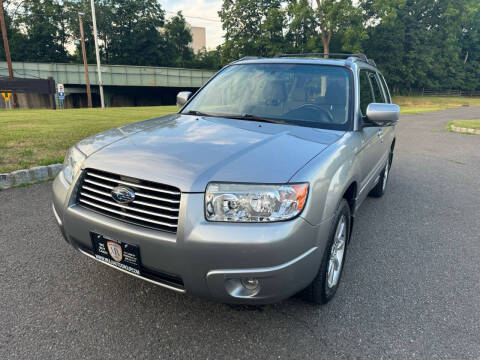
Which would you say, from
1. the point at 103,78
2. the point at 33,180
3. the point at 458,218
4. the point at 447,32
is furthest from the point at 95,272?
the point at 447,32

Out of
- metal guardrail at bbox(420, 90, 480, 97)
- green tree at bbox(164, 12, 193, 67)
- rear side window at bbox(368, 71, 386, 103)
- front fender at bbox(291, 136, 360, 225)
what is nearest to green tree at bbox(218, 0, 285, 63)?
green tree at bbox(164, 12, 193, 67)

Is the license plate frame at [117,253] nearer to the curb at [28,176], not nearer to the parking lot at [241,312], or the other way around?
the parking lot at [241,312]

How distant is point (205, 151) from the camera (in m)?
2.18

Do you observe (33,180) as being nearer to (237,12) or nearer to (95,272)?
(95,272)

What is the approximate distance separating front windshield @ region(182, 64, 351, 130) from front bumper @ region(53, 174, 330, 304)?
1281mm

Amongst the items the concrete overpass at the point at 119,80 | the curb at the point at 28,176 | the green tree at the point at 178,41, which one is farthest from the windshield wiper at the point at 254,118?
the green tree at the point at 178,41

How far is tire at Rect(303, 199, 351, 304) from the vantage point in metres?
2.25

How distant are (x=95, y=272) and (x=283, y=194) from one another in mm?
1821

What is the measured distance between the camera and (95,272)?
9.23ft

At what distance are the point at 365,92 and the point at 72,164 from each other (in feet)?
9.36

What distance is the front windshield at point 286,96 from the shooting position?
2.99 meters

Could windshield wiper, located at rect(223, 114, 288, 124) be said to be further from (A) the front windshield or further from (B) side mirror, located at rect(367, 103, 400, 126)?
(B) side mirror, located at rect(367, 103, 400, 126)

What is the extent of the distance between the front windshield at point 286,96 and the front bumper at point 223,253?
1.28 metres

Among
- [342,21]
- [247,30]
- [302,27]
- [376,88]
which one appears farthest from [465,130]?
[247,30]
